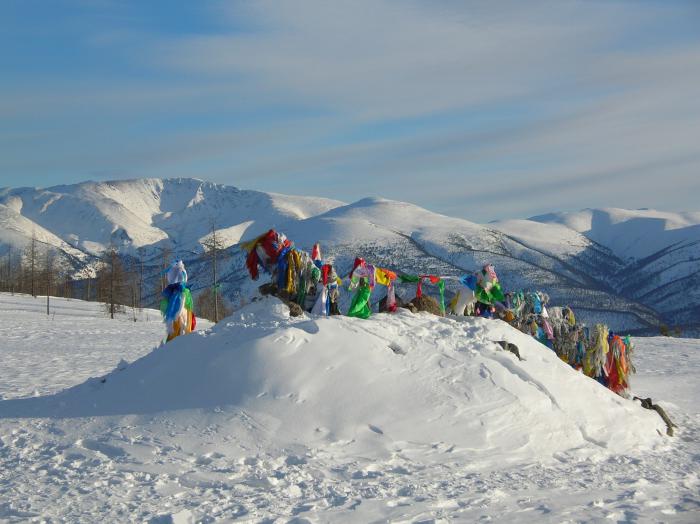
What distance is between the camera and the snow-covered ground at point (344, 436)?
7.40 meters

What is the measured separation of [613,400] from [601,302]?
141m

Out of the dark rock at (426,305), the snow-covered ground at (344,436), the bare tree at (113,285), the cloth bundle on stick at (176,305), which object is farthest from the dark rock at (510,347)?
the bare tree at (113,285)

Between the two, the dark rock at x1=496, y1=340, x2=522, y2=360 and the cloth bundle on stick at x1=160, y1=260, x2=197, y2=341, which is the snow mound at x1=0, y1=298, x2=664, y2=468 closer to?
the dark rock at x1=496, y1=340, x2=522, y2=360

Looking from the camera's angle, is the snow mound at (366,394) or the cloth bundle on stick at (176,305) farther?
the cloth bundle on stick at (176,305)

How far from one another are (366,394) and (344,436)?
34.4 inches

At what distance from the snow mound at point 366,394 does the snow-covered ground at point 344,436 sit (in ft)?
0.09

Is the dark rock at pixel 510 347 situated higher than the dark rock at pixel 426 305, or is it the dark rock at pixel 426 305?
the dark rock at pixel 426 305

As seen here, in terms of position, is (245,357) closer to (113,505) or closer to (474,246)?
(113,505)

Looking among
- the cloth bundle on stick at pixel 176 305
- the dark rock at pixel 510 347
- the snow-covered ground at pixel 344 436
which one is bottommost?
the snow-covered ground at pixel 344 436

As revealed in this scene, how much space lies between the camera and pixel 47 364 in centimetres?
1933

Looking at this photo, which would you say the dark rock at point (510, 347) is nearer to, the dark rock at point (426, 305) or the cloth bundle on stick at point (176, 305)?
the dark rock at point (426, 305)

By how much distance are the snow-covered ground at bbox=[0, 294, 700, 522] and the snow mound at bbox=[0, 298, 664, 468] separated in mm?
27

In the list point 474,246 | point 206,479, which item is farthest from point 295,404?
point 474,246

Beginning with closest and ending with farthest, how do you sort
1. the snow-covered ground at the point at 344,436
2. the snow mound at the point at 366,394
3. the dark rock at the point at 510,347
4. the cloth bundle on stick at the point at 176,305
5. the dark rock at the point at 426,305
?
the snow-covered ground at the point at 344,436
the snow mound at the point at 366,394
the dark rock at the point at 510,347
the dark rock at the point at 426,305
the cloth bundle on stick at the point at 176,305
